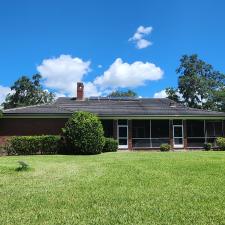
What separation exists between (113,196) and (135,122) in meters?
23.8

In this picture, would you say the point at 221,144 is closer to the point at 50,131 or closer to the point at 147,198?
the point at 50,131

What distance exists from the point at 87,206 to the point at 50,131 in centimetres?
2216

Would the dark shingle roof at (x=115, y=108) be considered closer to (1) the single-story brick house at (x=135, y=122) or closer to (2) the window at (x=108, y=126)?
(1) the single-story brick house at (x=135, y=122)

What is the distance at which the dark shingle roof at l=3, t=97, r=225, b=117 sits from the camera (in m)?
31.6

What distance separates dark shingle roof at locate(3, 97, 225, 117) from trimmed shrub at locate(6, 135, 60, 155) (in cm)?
364

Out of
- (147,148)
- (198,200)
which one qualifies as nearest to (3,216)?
(198,200)

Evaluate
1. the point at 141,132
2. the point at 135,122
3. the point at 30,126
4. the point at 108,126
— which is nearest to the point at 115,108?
the point at 135,122

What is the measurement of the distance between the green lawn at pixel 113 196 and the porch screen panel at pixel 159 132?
17.7 m

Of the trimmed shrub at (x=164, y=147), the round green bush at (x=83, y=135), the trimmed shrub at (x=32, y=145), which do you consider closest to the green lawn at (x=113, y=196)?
the round green bush at (x=83, y=135)

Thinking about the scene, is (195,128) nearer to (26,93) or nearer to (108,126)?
(108,126)

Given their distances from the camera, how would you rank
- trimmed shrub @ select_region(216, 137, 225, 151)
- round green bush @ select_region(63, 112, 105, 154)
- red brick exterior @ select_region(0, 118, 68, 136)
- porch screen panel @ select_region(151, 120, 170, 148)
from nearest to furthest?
round green bush @ select_region(63, 112, 105, 154) < red brick exterior @ select_region(0, 118, 68, 136) < trimmed shrub @ select_region(216, 137, 225, 151) < porch screen panel @ select_region(151, 120, 170, 148)

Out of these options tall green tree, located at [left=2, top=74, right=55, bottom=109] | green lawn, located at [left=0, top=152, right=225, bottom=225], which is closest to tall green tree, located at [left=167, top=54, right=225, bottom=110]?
tall green tree, located at [left=2, top=74, right=55, bottom=109]

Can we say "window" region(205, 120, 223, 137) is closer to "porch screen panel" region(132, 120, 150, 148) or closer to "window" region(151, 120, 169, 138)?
"window" region(151, 120, 169, 138)

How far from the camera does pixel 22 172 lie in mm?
15594
